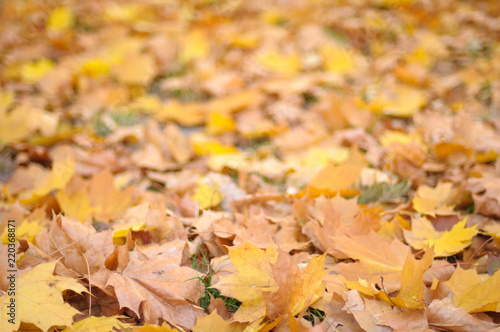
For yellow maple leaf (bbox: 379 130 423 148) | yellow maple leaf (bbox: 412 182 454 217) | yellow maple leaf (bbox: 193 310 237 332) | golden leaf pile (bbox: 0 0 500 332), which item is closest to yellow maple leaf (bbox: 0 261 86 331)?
golden leaf pile (bbox: 0 0 500 332)

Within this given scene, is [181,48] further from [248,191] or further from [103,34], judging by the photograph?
[248,191]

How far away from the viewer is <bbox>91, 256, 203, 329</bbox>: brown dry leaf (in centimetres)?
89

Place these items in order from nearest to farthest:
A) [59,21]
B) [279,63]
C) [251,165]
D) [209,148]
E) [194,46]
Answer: [251,165], [209,148], [279,63], [194,46], [59,21]

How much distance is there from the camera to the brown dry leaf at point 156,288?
89 cm

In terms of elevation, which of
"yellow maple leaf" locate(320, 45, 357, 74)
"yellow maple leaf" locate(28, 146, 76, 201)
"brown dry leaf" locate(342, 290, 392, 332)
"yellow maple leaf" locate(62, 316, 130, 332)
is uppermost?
"yellow maple leaf" locate(320, 45, 357, 74)

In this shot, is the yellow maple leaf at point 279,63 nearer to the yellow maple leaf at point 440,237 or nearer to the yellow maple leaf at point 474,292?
the yellow maple leaf at point 440,237

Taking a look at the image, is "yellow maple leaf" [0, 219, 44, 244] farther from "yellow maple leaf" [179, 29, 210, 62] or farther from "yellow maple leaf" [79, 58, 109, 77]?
"yellow maple leaf" [179, 29, 210, 62]

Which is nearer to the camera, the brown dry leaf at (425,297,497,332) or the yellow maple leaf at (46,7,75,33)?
the brown dry leaf at (425,297,497,332)

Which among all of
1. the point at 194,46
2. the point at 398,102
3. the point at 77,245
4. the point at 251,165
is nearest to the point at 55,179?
the point at 77,245

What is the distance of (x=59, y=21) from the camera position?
10.0 ft

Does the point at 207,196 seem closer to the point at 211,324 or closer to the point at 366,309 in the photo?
the point at 211,324

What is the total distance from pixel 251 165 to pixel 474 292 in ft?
3.31

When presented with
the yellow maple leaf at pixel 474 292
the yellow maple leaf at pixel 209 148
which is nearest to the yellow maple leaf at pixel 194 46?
the yellow maple leaf at pixel 209 148

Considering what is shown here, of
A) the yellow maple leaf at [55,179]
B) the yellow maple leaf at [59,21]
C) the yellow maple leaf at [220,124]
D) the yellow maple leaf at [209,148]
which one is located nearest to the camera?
the yellow maple leaf at [55,179]
